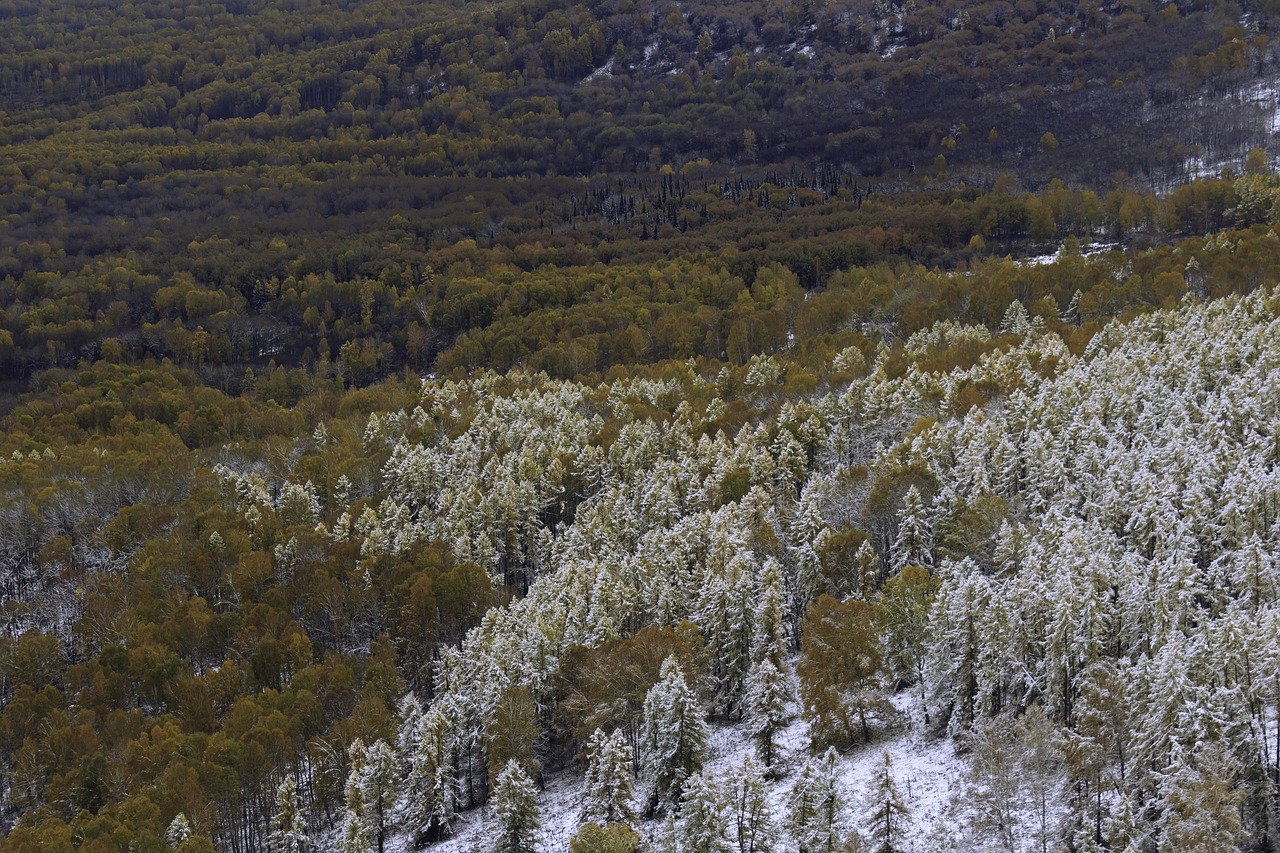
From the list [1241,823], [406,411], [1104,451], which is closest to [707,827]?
[1241,823]

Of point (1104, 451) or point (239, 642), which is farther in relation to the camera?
point (239, 642)

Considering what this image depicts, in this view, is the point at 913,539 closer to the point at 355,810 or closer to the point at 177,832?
the point at 355,810

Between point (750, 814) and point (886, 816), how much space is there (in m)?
7.44

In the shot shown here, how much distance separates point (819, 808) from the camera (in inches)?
2365

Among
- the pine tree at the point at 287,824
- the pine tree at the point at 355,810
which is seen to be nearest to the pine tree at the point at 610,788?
the pine tree at the point at 355,810

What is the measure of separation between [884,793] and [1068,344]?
3757 inches

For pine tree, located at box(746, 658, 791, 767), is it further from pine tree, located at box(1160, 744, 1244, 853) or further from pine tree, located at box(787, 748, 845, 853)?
pine tree, located at box(1160, 744, 1244, 853)

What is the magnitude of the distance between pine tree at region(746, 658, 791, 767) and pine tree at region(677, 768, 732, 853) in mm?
10317

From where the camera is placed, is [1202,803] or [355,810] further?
[355,810]

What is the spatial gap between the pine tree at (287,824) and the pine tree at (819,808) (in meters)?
32.4

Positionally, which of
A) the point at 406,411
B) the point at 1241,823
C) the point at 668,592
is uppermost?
the point at 1241,823

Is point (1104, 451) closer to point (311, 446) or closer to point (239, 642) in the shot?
point (239, 642)

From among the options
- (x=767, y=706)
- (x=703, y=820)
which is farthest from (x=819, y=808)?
(x=767, y=706)

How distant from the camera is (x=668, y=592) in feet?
286
